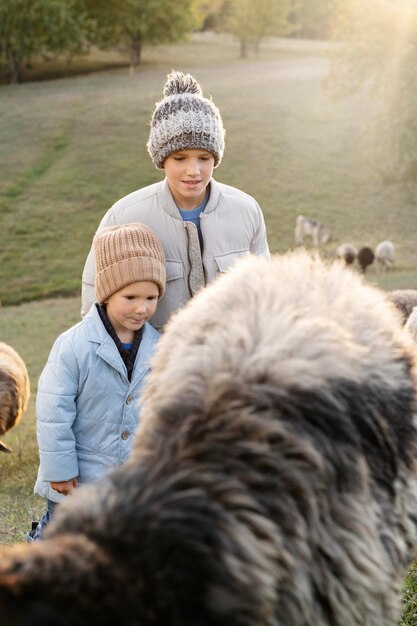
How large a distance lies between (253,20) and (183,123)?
58950 mm

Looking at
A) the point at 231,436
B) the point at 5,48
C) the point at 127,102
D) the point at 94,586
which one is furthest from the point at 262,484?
the point at 5,48

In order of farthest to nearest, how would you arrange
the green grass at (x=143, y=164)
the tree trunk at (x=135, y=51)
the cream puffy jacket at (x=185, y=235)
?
the tree trunk at (x=135, y=51) < the green grass at (x=143, y=164) < the cream puffy jacket at (x=185, y=235)

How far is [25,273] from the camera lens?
2177cm

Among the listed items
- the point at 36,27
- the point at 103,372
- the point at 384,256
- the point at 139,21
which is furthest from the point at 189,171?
the point at 139,21

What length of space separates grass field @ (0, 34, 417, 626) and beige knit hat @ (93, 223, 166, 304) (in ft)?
19.1

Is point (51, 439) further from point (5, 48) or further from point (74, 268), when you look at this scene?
point (5, 48)

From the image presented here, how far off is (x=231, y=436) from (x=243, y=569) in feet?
1.20

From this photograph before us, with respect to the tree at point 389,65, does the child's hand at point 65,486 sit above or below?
below

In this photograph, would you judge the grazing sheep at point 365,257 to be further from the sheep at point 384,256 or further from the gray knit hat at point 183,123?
the gray knit hat at point 183,123

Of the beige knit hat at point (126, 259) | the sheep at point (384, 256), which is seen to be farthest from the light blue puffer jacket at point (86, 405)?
the sheep at point (384, 256)

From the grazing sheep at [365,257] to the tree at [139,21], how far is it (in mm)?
30396

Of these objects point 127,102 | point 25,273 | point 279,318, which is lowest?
point 25,273

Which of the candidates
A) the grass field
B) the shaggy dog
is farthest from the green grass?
the shaggy dog

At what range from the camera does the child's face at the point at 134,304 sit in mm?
3919
